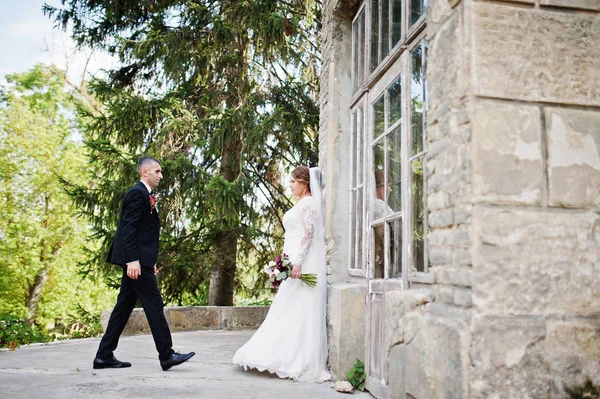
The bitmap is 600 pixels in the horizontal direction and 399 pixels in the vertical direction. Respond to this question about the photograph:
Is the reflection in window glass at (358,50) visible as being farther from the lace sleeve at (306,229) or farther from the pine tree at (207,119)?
the pine tree at (207,119)

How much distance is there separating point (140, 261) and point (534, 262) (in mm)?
3414

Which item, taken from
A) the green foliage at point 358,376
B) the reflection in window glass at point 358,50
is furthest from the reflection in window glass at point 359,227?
the reflection in window glass at point 358,50

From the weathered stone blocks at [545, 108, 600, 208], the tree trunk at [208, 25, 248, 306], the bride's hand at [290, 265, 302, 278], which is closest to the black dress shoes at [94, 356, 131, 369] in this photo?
the bride's hand at [290, 265, 302, 278]

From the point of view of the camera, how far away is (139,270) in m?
4.61

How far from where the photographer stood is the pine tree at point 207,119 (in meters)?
8.58

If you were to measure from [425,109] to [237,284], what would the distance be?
729cm

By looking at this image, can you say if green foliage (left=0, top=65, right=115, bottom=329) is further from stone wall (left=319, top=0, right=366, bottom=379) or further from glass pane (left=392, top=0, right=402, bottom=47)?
glass pane (left=392, top=0, right=402, bottom=47)

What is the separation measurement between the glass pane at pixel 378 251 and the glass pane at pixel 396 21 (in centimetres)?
150

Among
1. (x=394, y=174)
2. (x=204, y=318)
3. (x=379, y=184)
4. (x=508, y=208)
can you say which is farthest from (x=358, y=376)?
(x=204, y=318)

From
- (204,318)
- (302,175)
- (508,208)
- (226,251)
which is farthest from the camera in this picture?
(226,251)

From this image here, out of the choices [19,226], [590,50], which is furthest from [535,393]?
[19,226]

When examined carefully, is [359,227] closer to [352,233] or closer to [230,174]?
[352,233]

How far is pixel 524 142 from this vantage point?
2.58m

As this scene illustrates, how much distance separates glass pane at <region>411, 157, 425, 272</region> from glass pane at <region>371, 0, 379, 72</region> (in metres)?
1.53
